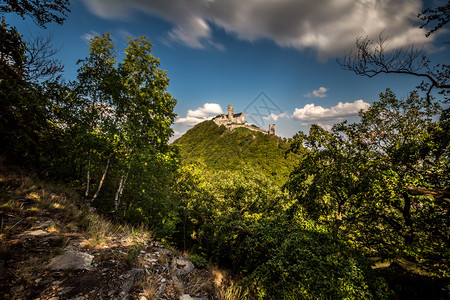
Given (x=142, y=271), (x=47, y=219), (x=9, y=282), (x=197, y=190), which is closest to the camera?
(x=9, y=282)

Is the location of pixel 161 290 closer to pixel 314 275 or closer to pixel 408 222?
pixel 314 275

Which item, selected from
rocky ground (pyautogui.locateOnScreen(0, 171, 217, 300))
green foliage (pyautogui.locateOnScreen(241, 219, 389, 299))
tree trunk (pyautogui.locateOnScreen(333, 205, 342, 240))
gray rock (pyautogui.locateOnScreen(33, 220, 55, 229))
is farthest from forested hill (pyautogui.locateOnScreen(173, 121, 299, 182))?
gray rock (pyautogui.locateOnScreen(33, 220, 55, 229))

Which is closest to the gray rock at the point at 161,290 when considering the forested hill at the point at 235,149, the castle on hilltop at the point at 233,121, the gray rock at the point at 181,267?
the gray rock at the point at 181,267

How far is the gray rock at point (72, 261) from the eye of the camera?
321 centimetres

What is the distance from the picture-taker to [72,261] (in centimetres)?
343

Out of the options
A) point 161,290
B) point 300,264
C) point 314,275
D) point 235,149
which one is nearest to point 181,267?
point 161,290

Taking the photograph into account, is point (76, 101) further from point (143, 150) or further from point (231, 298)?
point (231, 298)

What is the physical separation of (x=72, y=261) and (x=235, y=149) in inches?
2125

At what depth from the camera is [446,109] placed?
20.6ft

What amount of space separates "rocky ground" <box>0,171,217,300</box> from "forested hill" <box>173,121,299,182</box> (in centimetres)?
2925

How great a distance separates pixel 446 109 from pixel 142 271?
11761mm

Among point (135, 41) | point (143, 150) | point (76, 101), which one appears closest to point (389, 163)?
point (143, 150)

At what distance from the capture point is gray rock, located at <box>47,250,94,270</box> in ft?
10.5

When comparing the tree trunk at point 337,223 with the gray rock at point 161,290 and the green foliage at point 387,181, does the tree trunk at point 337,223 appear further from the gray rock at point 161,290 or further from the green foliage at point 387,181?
the gray rock at point 161,290
